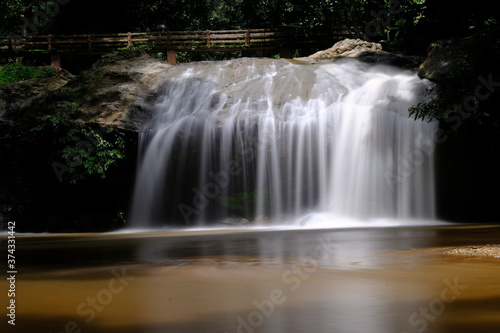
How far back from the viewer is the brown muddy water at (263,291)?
12.0ft

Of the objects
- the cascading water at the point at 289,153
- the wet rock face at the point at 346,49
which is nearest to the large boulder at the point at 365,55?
the wet rock face at the point at 346,49

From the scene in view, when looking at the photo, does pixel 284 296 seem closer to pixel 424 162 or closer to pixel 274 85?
pixel 424 162

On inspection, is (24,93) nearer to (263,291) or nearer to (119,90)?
(119,90)

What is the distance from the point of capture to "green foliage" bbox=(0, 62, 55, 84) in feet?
71.9

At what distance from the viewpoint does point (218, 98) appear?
1642 centimetres

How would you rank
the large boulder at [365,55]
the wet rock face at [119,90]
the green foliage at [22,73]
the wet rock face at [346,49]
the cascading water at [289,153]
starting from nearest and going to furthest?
1. the cascading water at [289,153]
2. the wet rock face at [119,90]
3. the large boulder at [365,55]
4. the wet rock face at [346,49]
5. the green foliage at [22,73]

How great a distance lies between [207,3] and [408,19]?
18.7m

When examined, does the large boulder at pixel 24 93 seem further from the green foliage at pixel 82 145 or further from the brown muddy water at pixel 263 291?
the brown muddy water at pixel 263 291

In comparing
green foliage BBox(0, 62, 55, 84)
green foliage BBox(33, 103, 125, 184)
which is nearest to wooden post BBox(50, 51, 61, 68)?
green foliage BBox(0, 62, 55, 84)

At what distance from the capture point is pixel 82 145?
1641 cm

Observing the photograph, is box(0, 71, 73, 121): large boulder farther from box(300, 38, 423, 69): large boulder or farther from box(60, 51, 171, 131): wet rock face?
box(300, 38, 423, 69): large boulder

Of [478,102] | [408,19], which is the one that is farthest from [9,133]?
[408,19]

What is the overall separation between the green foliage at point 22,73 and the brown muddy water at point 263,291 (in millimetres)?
15683

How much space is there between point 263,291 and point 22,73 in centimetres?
1995
